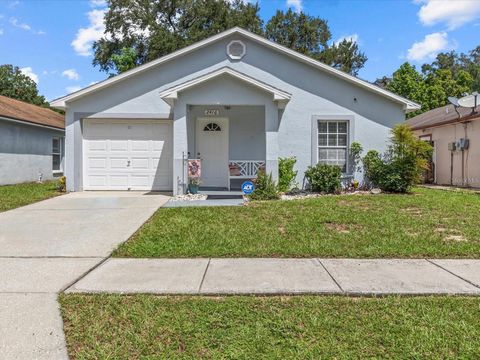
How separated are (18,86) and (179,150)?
155 ft

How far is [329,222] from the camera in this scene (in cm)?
785

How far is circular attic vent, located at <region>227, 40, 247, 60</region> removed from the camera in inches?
546

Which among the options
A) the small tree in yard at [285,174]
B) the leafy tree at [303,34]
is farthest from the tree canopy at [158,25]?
the small tree in yard at [285,174]

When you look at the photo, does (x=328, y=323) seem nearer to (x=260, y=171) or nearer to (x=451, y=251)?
(x=451, y=251)

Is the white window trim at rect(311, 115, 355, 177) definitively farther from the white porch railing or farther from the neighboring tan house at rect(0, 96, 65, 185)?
the neighboring tan house at rect(0, 96, 65, 185)

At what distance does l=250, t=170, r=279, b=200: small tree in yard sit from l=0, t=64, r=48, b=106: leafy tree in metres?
43.9

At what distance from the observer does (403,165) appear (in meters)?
12.5

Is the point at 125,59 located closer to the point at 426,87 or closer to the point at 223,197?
the point at 223,197

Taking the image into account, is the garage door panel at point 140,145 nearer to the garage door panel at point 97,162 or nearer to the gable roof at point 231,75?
the garage door panel at point 97,162

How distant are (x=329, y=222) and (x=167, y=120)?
8073 millimetres

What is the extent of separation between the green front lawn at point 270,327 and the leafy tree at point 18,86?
49.9m

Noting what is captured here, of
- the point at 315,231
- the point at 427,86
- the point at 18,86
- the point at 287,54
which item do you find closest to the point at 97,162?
the point at 287,54

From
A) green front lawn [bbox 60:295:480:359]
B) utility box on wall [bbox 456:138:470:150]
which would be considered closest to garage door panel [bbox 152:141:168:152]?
green front lawn [bbox 60:295:480:359]

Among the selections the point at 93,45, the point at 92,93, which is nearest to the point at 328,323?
the point at 92,93
